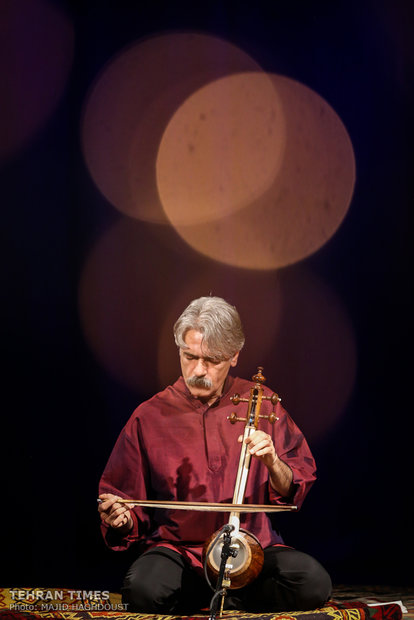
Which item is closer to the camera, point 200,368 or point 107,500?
point 107,500

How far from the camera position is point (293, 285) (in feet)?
11.4

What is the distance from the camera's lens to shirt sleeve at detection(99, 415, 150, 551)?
8.42 ft

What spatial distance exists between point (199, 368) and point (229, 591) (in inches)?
33.0

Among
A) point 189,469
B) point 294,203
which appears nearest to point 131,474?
point 189,469

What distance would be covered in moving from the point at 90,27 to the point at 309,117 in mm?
1242

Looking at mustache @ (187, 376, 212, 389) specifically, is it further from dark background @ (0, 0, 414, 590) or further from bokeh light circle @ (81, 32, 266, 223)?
bokeh light circle @ (81, 32, 266, 223)

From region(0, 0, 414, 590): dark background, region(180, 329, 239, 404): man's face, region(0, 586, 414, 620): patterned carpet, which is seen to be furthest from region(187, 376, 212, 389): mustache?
region(0, 586, 414, 620): patterned carpet

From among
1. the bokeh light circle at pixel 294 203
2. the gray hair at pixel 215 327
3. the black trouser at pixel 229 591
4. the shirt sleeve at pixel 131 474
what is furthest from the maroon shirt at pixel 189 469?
the bokeh light circle at pixel 294 203

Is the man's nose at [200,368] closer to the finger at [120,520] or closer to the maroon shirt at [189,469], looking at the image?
the maroon shirt at [189,469]

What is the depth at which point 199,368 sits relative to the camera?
2676mm

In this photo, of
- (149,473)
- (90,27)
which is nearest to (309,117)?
(90,27)

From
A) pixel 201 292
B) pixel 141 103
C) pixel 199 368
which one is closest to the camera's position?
pixel 199 368

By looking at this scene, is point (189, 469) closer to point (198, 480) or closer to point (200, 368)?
point (198, 480)

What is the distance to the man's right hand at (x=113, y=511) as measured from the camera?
93.5 inches
